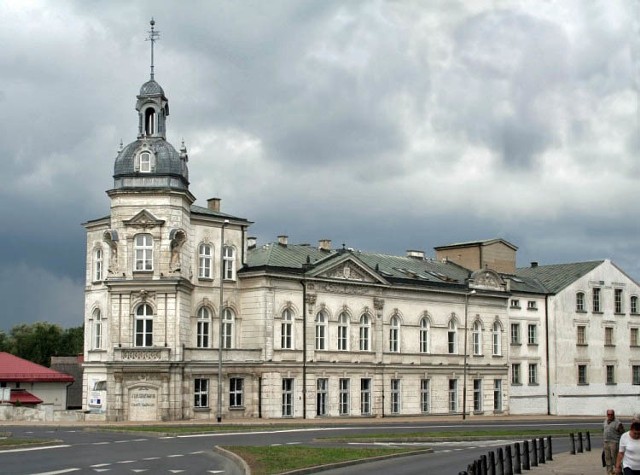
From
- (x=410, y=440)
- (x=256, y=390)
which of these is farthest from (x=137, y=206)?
(x=410, y=440)

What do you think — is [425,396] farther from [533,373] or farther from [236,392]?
[236,392]

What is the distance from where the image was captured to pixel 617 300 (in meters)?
91.6

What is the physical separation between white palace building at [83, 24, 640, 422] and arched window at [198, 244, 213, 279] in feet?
0.40

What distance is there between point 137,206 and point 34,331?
7578 centimetres

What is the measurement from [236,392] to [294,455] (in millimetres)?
33198

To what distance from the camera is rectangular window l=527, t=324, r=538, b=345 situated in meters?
86.5

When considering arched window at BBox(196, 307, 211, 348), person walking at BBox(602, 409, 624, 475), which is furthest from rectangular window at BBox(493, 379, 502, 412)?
person walking at BBox(602, 409, 624, 475)

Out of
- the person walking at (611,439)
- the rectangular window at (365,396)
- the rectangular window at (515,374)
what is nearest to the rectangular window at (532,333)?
the rectangular window at (515,374)

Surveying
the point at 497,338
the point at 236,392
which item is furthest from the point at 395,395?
the point at 236,392

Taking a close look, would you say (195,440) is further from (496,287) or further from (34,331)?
(34,331)

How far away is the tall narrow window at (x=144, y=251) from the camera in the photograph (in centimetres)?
6431

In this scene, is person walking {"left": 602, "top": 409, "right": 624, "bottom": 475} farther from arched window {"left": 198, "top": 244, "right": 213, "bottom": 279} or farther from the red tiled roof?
the red tiled roof

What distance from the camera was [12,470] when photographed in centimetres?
3053

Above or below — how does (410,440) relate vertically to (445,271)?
below
